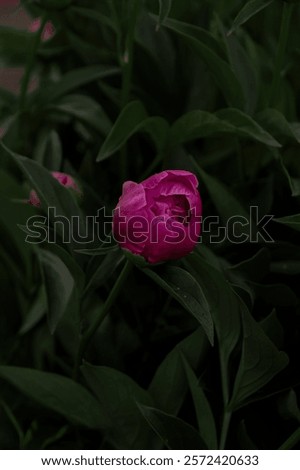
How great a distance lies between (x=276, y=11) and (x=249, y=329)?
296 mm

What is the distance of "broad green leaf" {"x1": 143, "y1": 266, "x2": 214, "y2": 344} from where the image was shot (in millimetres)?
379

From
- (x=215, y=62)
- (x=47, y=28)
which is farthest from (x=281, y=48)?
(x=47, y=28)

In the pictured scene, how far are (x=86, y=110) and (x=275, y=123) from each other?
0.13m

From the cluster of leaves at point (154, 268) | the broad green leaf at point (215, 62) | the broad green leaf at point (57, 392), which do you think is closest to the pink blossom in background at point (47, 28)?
the cluster of leaves at point (154, 268)

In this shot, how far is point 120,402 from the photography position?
46cm

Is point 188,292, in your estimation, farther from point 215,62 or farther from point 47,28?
point 47,28

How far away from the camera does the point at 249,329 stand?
42 cm

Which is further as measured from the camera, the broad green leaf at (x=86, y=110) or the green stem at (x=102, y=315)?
the broad green leaf at (x=86, y=110)

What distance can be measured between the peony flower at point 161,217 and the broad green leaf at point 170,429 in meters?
0.09

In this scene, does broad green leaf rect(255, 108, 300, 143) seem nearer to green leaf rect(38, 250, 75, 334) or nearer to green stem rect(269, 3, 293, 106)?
green stem rect(269, 3, 293, 106)

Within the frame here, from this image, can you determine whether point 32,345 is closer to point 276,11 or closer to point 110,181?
point 110,181

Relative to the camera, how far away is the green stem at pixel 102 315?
0.41m

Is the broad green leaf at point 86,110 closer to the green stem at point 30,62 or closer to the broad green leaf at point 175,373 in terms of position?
the green stem at point 30,62

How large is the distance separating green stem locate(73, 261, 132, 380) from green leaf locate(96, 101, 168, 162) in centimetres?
7
